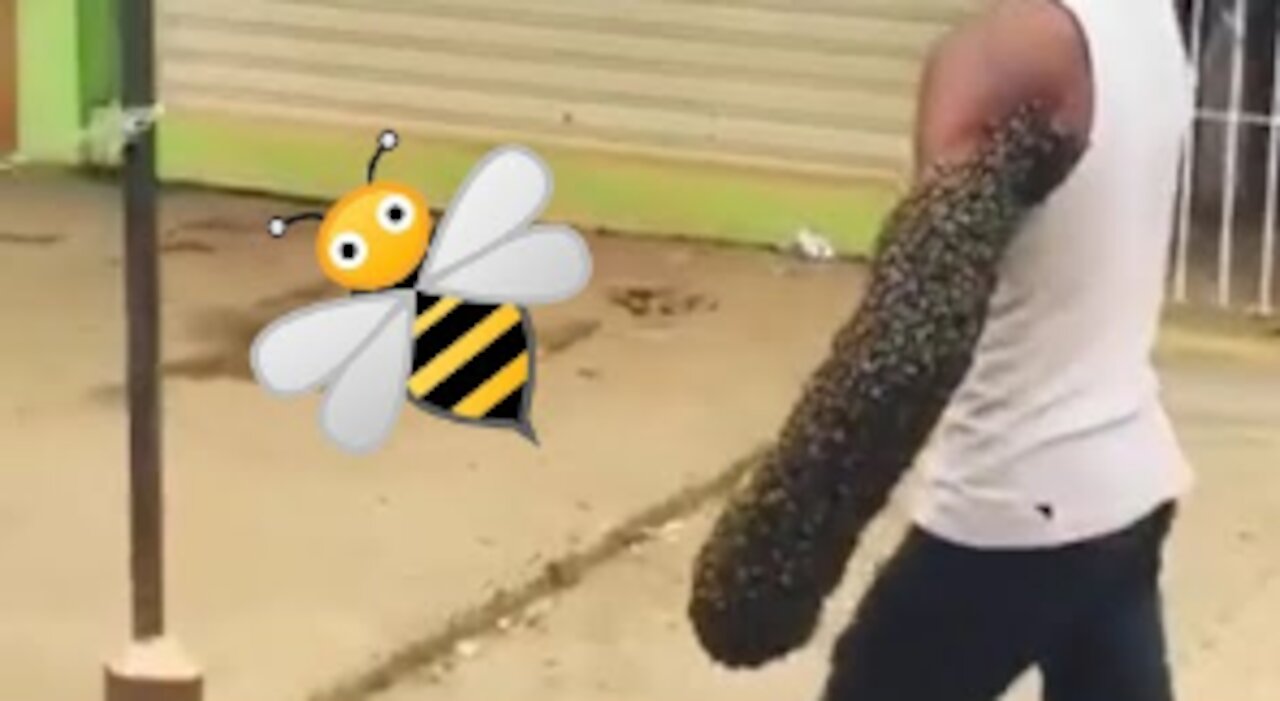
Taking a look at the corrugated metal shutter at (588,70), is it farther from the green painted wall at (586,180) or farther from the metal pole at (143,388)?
the metal pole at (143,388)

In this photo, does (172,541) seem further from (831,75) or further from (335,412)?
(831,75)

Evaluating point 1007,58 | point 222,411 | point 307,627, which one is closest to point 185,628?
point 307,627

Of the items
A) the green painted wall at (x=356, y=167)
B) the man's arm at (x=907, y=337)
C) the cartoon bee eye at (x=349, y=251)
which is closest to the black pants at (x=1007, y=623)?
the man's arm at (x=907, y=337)

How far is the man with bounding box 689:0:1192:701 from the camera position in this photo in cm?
218

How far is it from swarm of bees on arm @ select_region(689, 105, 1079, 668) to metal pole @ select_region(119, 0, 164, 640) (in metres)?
1.24

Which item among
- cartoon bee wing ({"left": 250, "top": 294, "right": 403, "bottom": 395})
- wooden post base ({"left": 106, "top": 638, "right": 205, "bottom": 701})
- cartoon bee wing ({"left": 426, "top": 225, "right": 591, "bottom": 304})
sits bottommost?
wooden post base ({"left": 106, "top": 638, "right": 205, "bottom": 701})

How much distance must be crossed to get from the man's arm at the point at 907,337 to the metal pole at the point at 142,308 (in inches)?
47.4

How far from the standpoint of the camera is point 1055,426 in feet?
7.93

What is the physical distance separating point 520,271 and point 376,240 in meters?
0.15

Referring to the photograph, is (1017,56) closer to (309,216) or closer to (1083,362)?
(1083,362)

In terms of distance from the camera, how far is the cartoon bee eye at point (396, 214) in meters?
3.09

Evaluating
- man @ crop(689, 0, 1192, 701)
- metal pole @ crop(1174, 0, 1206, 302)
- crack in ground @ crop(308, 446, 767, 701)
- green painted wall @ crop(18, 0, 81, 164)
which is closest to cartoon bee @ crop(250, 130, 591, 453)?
crack in ground @ crop(308, 446, 767, 701)

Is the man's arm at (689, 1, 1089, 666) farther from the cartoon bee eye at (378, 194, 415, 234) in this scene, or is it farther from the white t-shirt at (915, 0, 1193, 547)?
the cartoon bee eye at (378, 194, 415, 234)

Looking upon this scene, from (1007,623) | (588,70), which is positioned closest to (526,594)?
(1007,623)
